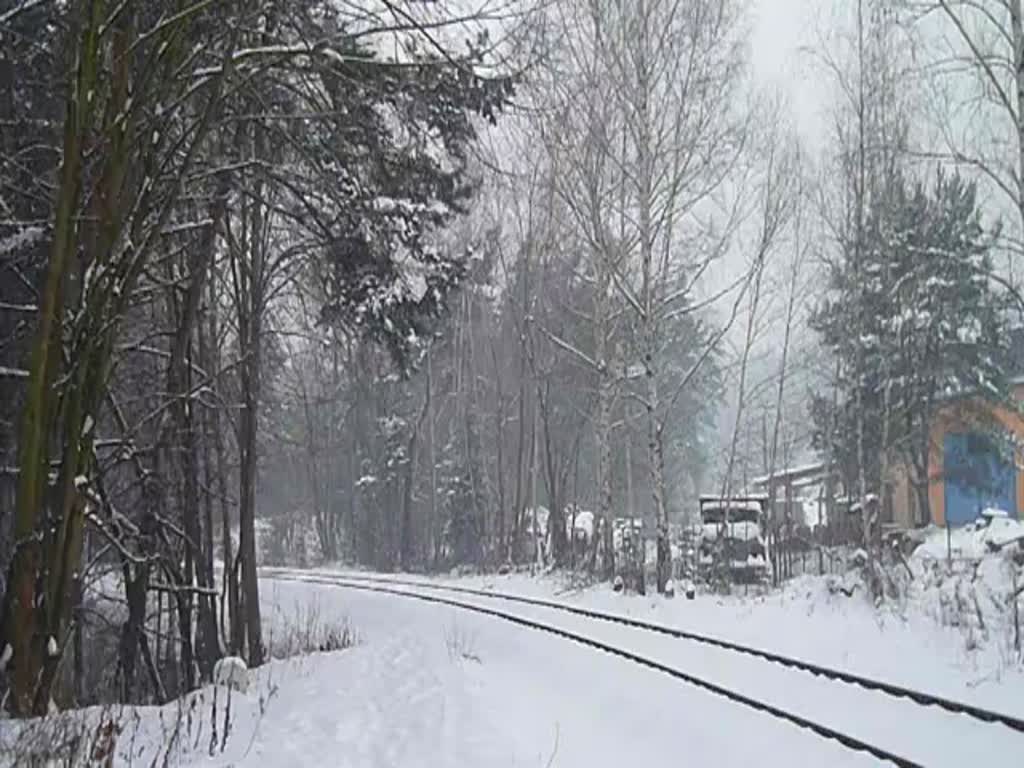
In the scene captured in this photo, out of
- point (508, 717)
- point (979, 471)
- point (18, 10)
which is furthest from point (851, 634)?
point (979, 471)

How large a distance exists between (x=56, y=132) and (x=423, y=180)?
12.1 ft

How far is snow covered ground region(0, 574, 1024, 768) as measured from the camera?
8.52 m

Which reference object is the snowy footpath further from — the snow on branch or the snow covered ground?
the snow on branch

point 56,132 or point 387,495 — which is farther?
point 387,495

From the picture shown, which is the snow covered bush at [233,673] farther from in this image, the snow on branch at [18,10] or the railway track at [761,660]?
the snow on branch at [18,10]

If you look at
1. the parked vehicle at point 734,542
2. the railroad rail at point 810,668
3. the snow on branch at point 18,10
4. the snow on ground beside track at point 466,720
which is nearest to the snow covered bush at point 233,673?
the snow on ground beside track at point 466,720

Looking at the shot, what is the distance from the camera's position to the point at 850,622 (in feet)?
51.4

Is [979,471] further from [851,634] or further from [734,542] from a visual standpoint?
[851,634]

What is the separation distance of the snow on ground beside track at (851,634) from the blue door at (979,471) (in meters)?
19.9

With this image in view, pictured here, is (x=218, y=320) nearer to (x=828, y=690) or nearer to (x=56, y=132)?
(x=56, y=132)

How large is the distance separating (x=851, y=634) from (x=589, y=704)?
5.11 m

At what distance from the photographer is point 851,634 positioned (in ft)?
48.1

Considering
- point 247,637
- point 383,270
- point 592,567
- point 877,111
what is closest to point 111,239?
point 383,270

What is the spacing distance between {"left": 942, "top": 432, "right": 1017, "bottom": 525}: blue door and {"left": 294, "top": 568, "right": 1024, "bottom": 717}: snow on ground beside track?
65.4ft
